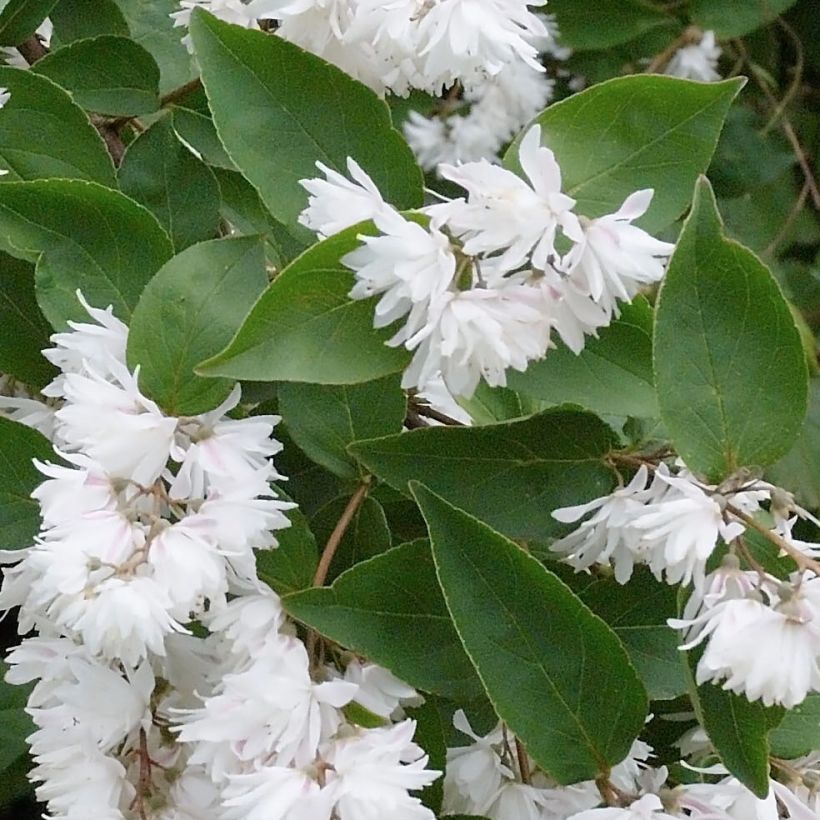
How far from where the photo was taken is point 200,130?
718mm

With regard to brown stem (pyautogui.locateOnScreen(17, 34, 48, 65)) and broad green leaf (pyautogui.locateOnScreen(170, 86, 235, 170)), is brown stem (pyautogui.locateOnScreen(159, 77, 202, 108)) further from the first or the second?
brown stem (pyautogui.locateOnScreen(17, 34, 48, 65))

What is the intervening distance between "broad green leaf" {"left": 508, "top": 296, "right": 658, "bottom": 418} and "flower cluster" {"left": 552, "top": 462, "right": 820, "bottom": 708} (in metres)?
0.04

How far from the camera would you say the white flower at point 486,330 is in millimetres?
453

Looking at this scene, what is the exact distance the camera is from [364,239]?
452 mm

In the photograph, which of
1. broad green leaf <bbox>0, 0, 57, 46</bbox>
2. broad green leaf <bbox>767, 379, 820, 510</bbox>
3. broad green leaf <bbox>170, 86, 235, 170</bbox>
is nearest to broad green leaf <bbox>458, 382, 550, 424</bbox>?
broad green leaf <bbox>170, 86, 235, 170</bbox>

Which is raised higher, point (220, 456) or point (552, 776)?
point (220, 456)

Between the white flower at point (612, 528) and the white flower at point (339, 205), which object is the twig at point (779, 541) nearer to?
the white flower at point (612, 528)

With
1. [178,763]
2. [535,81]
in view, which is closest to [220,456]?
[178,763]

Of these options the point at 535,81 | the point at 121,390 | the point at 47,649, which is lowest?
the point at 535,81

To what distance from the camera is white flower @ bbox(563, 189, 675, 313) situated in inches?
18.0

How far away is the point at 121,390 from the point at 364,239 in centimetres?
13

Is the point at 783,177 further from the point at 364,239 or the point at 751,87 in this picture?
the point at 364,239

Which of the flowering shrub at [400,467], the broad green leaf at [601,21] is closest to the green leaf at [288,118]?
the flowering shrub at [400,467]

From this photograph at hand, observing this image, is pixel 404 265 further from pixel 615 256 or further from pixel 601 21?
pixel 601 21
